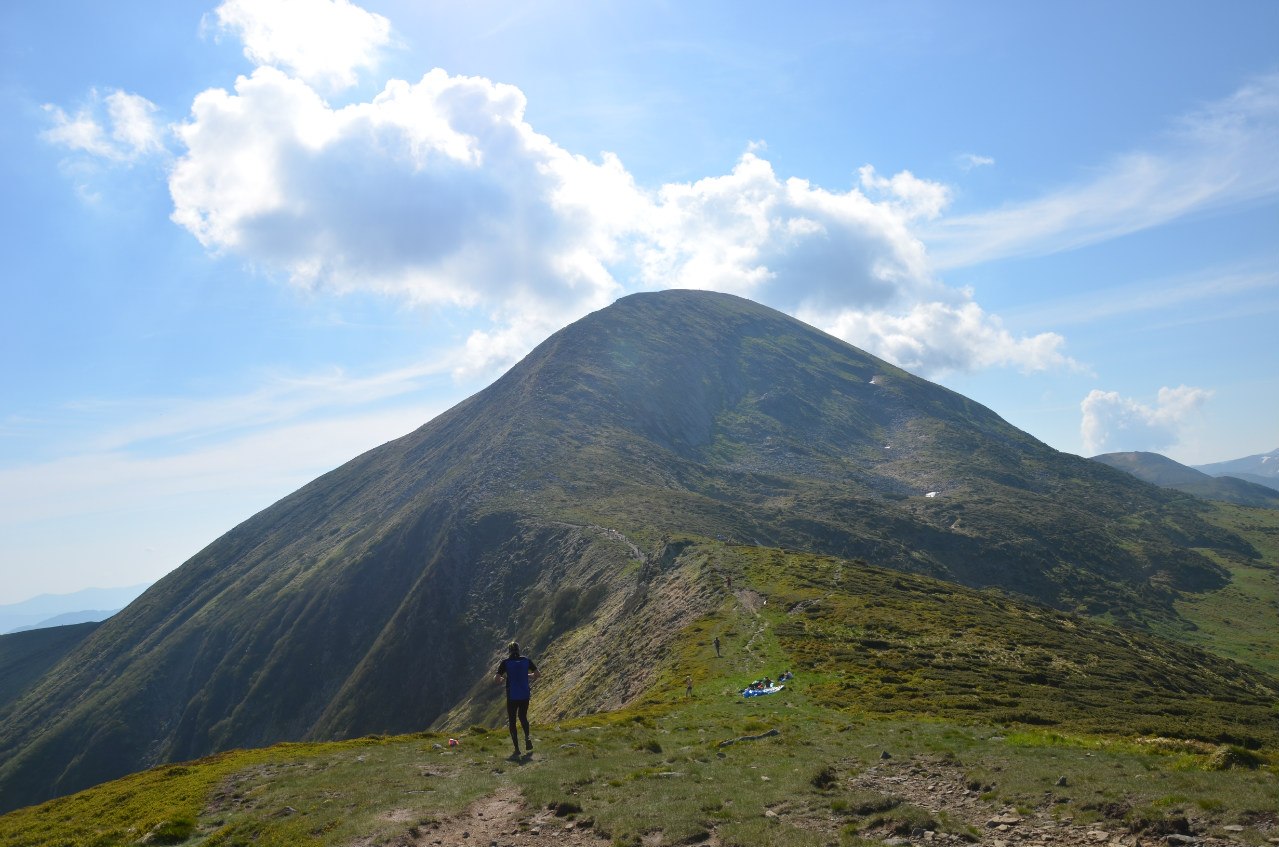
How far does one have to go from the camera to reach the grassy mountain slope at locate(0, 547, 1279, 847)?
58.9 ft

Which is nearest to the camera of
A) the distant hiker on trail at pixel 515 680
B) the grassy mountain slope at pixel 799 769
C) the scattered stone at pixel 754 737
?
the grassy mountain slope at pixel 799 769

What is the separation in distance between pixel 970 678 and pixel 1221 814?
96.7ft

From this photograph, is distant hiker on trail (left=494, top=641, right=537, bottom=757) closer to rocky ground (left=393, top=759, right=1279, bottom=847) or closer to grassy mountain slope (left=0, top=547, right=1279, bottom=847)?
grassy mountain slope (left=0, top=547, right=1279, bottom=847)

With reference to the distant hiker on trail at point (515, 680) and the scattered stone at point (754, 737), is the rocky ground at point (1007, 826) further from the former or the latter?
the distant hiker on trail at point (515, 680)

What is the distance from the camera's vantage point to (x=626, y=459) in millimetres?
194875

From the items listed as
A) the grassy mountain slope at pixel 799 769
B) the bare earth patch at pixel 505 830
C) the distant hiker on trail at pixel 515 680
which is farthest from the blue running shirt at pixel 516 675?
the bare earth patch at pixel 505 830

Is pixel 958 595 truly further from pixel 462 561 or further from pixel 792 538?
pixel 462 561

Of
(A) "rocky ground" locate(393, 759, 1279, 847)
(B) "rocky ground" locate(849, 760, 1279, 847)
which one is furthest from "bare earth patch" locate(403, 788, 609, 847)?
(B) "rocky ground" locate(849, 760, 1279, 847)

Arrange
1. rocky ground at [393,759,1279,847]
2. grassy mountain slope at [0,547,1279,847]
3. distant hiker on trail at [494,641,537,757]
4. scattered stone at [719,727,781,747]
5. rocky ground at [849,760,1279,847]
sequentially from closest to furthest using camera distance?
1. rocky ground at [849,760,1279,847]
2. rocky ground at [393,759,1279,847]
3. grassy mountain slope at [0,547,1279,847]
4. distant hiker on trail at [494,641,537,757]
5. scattered stone at [719,727,781,747]

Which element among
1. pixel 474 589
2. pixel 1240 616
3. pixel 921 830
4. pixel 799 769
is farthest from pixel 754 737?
pixel 1240 616

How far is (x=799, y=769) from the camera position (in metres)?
23.2

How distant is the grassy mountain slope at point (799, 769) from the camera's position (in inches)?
707

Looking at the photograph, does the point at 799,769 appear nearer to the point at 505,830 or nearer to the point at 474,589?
the point at 505,830

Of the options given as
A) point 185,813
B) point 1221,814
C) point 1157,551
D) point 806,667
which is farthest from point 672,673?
point 1157,551
